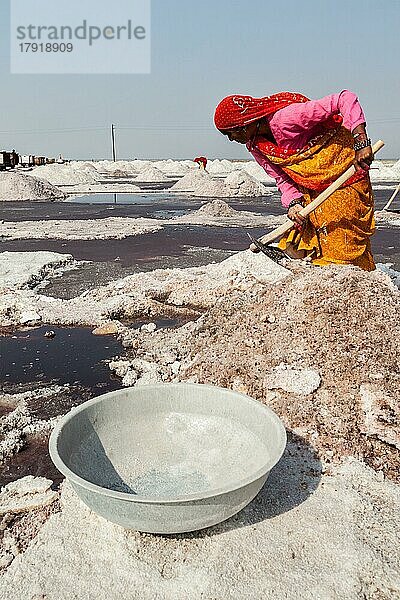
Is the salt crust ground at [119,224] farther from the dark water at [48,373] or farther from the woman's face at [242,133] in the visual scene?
the woman's face at [242,133]

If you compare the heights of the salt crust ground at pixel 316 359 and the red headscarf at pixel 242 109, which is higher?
the red headscarf at pixel 242 109

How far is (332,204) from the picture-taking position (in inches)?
133

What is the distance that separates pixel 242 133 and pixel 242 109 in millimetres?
165

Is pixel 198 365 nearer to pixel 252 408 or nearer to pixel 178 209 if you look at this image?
pixel 252 408

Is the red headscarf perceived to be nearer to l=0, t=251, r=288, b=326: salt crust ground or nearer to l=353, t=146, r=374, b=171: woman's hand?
A: l=353, t=146, r=374, b=171: woman's hand

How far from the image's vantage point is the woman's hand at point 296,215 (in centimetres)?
325

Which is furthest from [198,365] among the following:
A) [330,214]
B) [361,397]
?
[330,214]

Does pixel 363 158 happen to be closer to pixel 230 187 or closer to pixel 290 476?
pixel 290 476

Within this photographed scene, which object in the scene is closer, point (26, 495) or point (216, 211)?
point (26, 495)

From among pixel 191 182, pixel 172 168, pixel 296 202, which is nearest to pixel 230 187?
pixel 191 182

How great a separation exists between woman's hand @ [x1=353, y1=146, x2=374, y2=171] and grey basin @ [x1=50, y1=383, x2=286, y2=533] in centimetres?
147

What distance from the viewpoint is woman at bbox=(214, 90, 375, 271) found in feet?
9.81

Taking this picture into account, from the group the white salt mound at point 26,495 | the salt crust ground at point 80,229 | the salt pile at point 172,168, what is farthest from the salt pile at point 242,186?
the salt pile at point 172,168

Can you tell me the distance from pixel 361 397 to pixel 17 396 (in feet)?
5.69
